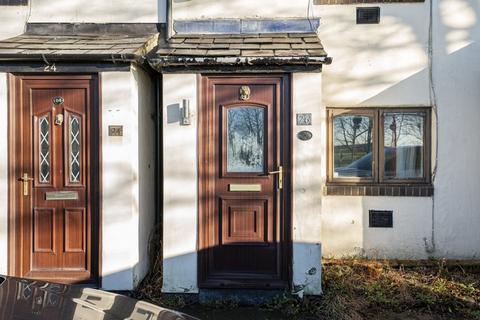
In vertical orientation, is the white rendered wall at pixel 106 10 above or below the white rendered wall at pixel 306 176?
above

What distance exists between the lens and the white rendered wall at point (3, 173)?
15.4 ft

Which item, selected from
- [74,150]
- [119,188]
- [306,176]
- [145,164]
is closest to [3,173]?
[74,150]

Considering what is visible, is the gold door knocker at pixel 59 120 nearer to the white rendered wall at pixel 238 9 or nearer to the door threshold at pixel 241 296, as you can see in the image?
the white rendered wall at pixel 238 9

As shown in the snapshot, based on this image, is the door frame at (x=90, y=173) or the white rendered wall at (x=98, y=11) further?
the white rendered wall at (x=98, y=11)

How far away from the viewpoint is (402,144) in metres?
5.91

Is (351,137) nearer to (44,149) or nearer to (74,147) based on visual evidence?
(74,147)

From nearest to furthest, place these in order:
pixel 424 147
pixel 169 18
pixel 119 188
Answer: pixel 119 188
pixel 169 18
pixel 424 147

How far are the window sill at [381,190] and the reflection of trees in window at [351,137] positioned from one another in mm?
376

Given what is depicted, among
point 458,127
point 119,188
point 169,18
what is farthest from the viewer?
point 458,127

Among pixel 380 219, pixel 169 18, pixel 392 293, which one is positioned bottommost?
pixel 392 293

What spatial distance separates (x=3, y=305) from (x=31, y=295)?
8.8 inches

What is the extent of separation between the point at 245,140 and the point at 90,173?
1872 mm

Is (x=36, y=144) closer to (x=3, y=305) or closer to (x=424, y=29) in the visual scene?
(x=3, y=305)

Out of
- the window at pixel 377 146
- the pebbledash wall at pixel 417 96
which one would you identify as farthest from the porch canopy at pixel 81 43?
the window at pixel 377 146
